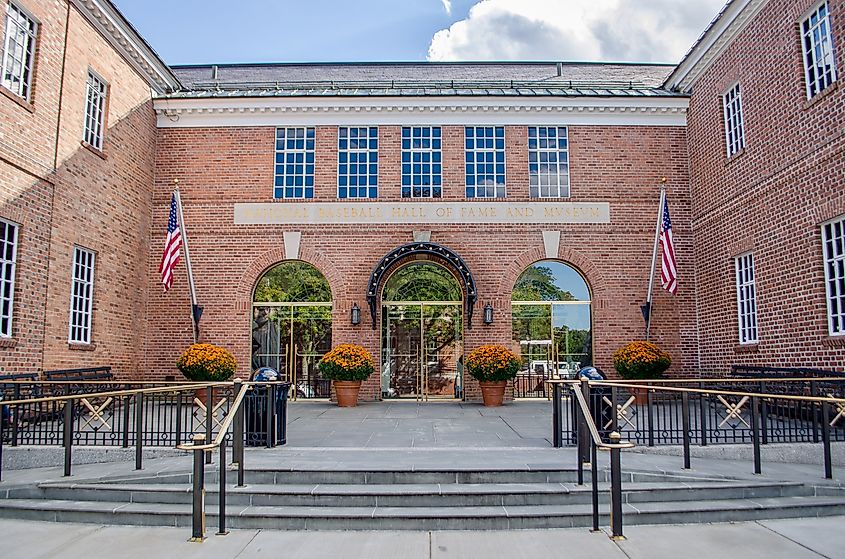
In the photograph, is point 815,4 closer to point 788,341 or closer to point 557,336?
point 788,341

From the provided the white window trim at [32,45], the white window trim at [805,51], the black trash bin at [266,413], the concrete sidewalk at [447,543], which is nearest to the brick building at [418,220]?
the white window trim at [32,45]

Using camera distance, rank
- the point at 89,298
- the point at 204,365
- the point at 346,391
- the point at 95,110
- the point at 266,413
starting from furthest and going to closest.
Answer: the point at 346,391 < the point at 204,365 < the point at 95,110 < the point at 89,298 < the point at 266,413

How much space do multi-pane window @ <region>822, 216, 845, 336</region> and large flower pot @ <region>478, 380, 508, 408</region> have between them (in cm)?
650

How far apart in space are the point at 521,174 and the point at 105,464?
11.4 metres

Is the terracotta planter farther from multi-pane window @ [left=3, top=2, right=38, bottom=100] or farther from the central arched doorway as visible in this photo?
multi-pane window @ [left=3, top=2, right=38, bottom=100]

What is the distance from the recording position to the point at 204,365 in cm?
1438

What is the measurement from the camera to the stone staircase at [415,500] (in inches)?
258

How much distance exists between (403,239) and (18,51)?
8.64 m

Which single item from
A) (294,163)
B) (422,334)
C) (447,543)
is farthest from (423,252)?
(447,543)

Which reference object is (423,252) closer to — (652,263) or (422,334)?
(422,334)

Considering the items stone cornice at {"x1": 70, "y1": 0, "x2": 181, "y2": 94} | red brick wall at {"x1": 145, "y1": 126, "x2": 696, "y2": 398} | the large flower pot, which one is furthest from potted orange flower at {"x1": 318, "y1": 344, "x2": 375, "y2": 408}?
stone cornice at {"x1": 70, "y1": 0, "x2": 181, "y2": 94}

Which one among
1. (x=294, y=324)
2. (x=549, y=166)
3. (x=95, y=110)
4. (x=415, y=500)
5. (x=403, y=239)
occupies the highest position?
(x=95, y=110)

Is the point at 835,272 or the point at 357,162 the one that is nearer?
the point at 835,272

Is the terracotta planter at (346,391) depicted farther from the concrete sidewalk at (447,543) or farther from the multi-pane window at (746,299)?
the multi-pane window at (746,299)
